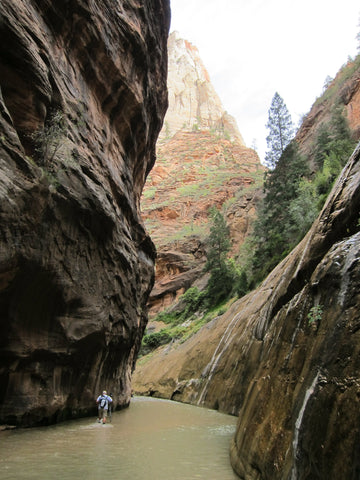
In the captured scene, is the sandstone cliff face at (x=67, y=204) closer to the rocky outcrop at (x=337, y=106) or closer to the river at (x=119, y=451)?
the river at (x=119, y=451)

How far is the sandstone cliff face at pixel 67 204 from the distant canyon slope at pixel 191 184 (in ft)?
113

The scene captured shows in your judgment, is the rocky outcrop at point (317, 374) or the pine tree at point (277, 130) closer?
the rocky outcrop at point (317, 374)

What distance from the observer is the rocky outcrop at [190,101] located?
127688mm

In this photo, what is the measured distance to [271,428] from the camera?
18.5 ft

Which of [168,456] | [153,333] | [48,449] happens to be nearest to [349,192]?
[168,456]

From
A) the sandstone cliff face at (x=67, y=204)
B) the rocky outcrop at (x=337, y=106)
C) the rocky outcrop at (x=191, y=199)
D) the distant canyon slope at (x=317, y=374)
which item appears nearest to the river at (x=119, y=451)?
the distant canyon slope at (x=317, y=374)

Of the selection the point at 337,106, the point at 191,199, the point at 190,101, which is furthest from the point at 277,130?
the point at 190,101

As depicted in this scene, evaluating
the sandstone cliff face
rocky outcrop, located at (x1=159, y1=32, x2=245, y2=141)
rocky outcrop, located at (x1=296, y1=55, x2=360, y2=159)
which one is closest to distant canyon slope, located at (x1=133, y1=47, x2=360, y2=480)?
the sandstone cliff face

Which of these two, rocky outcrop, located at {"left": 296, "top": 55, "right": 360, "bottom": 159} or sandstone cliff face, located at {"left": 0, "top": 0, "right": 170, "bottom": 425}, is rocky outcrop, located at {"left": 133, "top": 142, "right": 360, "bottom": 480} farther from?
rocky outcrop, located at {"left": 296, "top": 55, "right": 360, "bottom": 159}

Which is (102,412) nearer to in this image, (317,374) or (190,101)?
(317,374)

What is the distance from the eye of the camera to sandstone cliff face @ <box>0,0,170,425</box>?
9.20 meters

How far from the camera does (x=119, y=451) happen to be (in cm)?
829

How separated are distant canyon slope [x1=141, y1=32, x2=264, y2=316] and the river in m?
37.1

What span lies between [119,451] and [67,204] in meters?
7.23
